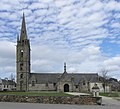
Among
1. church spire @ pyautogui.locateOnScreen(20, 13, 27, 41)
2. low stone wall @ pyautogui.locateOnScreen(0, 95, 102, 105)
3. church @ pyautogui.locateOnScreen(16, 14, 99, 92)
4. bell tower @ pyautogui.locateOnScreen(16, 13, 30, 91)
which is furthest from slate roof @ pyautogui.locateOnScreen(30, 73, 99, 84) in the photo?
low stone wall @ pyautogui.locateOnScreen(0, 95, 102, 105)

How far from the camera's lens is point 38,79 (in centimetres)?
10531

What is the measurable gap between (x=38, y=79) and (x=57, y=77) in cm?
784

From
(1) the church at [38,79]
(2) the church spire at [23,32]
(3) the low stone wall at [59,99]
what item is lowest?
(3) the low stone wall at [59,99]

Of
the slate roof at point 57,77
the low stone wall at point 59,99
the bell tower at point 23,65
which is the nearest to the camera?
the low stone wall at point 59,99

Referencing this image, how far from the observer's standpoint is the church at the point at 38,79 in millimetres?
100438

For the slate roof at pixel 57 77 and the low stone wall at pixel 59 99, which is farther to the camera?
the slate roof at pixel 57 77

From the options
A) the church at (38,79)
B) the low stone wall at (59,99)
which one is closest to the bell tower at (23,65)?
the church at (38,79)

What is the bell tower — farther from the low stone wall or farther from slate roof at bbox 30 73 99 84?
the low stone wall

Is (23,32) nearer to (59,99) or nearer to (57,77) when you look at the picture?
(57,77)

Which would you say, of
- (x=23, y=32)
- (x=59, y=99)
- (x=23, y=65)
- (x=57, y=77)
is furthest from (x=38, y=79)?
(x=59, y=99)

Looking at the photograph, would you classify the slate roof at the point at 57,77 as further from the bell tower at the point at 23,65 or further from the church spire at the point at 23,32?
the church spire at the point at 23,32

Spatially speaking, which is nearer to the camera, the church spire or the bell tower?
the bell tower

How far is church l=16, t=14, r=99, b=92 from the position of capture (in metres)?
100

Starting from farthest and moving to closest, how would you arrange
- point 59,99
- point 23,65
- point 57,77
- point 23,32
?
point 57,77
point 23,32
point 23,65
point 59,99
